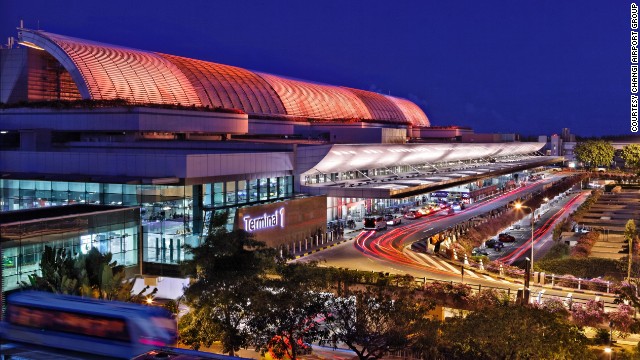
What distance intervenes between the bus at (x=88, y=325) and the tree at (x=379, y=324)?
592 cm

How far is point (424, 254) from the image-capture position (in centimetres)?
4819

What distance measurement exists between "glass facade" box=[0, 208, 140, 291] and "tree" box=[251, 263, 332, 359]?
39.1 ft

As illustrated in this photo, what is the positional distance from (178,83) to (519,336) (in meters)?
58.7

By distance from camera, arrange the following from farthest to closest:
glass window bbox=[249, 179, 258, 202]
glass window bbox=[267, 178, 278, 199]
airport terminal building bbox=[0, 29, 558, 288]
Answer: glass window bbox=[267, 178, 278, 199], glass window bbox=[249, 179, 258, 202], airport terminal building bbox=[0, 29, 558, 288]

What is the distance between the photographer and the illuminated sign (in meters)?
42.7

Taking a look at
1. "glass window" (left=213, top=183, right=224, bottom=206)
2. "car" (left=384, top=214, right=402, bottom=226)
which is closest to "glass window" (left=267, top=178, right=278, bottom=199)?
"glass window" (left=213, top=183, right=224, bottom=206)

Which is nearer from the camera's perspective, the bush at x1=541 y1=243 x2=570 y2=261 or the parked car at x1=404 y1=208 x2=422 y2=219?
the bush at x1=541 y1=243 x2=570 y2=261

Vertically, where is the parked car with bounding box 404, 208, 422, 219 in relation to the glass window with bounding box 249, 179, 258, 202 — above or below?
below

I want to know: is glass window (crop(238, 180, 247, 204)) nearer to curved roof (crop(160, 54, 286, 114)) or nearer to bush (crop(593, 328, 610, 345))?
bush (crop(593, 328, 610, 345))

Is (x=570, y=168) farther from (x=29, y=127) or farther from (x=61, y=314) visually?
(x=61, y=314)

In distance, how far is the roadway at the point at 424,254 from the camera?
1491 inches

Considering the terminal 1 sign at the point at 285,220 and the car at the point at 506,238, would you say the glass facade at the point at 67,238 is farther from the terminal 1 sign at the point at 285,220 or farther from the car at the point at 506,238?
the car at the point at 506,238

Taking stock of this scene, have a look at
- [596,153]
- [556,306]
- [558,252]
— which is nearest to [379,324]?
[556,306]

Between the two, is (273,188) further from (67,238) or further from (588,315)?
(588,315)
